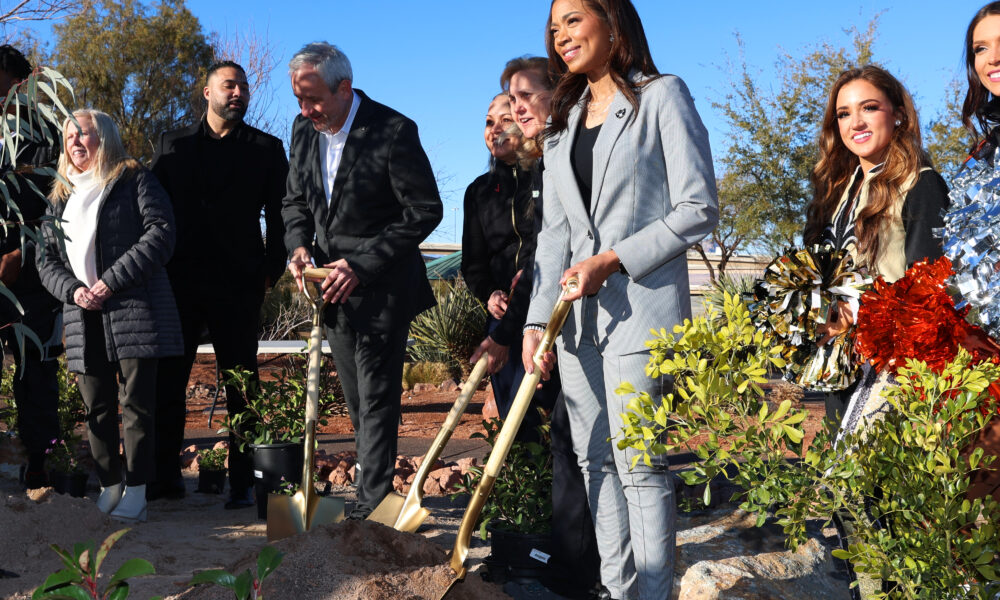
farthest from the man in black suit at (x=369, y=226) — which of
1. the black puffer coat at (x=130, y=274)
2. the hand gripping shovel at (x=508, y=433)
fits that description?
the hand gripping shovel at (x=508, y=433)

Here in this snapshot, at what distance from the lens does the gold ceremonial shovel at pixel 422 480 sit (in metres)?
3.10

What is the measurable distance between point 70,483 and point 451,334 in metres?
9.37

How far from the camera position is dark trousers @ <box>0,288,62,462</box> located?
5.20 m

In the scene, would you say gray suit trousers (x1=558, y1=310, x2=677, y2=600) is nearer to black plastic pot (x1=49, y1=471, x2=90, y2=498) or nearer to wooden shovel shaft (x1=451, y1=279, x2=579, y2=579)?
wooden shovel shaft (x1=451, y1=279, x2=579, y2=579)

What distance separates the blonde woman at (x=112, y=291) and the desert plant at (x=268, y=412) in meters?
0.45

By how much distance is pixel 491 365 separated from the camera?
10.8 ft

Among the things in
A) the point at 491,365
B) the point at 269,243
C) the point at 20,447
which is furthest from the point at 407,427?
the point at 491,365

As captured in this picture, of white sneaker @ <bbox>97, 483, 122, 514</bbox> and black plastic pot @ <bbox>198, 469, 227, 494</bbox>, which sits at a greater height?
white sneaker @ <bbox>97, 483, 122, 514</bbox>

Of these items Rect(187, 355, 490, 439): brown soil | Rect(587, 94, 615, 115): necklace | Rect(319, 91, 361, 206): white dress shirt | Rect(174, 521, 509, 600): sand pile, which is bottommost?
Rect(187, 355, 490, 439): brown soil

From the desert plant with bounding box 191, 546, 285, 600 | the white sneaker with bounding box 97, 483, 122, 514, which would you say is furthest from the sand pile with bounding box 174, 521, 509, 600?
the white sneaker with bounding box 97, 483, 122, 514

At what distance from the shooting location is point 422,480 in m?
3.15

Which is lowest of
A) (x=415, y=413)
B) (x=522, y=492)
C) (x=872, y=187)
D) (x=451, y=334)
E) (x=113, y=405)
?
(x=415, y=413)

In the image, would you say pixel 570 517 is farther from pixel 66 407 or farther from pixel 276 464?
pixel 66 407

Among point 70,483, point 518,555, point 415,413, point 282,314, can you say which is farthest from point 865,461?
point 282,314
